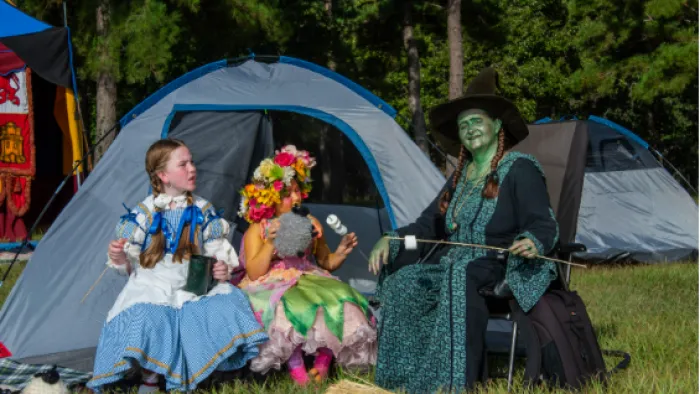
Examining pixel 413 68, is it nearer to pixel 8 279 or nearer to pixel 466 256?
pixel 8 279

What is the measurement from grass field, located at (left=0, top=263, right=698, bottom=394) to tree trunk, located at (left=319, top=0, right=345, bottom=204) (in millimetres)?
1889

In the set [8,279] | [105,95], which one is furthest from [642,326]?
[105,95]

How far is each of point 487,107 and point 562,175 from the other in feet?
1.99

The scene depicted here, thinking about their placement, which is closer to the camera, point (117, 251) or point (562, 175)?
point (117, 251)

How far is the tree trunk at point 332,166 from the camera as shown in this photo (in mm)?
6234

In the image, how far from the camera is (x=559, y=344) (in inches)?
138

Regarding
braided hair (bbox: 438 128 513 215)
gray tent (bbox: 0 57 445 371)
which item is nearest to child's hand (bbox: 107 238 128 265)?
gray tent (bbox: 0 57 445 371)

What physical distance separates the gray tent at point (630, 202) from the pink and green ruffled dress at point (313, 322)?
15.3 feet

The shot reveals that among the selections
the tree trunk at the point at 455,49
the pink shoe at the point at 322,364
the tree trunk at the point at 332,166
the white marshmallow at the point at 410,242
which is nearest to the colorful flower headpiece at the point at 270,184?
the pink shoe at the point at 322,364

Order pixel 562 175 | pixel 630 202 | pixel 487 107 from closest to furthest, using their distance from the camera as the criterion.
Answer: pixel 487 107
pixel 562 175
pixel 630 202

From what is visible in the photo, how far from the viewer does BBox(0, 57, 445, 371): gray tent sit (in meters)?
4.59

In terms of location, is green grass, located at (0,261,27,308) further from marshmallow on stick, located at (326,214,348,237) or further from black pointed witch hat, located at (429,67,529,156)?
black pointed witch hat, located at (429,67,529,156)

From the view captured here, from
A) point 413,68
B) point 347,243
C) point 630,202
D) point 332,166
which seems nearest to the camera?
point 347,243

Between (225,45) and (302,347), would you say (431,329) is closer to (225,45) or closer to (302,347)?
(302,347)
